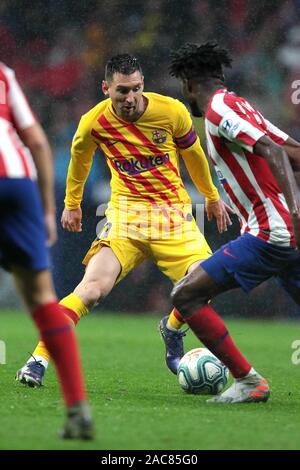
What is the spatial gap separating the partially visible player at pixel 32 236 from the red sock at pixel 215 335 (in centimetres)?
167

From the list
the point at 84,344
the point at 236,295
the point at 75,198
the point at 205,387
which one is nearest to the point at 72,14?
the point at 236,295

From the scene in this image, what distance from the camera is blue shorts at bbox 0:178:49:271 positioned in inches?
154

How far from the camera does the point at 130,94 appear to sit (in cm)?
681

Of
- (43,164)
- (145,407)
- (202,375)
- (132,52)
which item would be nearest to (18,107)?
(43,164)

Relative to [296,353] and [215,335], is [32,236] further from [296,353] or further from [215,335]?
[296,353]

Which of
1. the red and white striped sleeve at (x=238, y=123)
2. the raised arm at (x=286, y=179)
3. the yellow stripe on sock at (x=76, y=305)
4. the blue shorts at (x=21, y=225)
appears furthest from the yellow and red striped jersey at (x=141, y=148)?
the blue shorts at (x=21, y=225)

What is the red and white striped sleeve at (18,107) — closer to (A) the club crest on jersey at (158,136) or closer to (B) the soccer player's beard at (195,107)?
(B) the soccer player's beard at (195,107)

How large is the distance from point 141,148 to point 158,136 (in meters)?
0.15

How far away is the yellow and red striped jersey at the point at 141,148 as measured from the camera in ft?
22.9

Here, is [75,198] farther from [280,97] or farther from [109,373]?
[280,97]

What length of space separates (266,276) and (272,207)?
0.38 m

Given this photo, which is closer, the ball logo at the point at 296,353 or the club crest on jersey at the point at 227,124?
the club crest on jersey at the point at 227,124

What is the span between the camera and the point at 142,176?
706 cm

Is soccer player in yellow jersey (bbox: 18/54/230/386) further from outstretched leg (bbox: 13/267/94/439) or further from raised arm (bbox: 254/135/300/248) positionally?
outstretched leg (bbox: 13/267/94/439)
